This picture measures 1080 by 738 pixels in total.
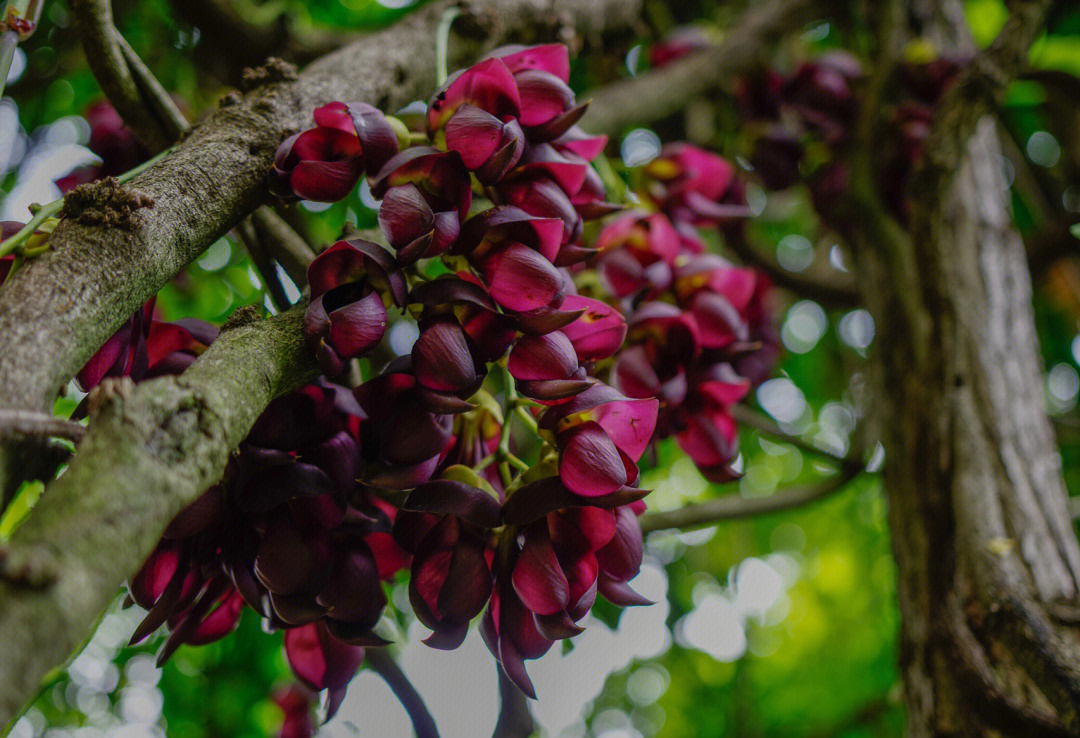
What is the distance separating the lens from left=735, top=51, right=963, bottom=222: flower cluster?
137cm

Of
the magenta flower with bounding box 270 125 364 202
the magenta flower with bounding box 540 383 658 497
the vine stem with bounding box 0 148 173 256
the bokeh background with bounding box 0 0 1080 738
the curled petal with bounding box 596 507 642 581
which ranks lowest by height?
the bokeh background with bounding box 0 0 1080 738

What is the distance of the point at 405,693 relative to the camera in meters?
0.97

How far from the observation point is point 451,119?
1.84 feet

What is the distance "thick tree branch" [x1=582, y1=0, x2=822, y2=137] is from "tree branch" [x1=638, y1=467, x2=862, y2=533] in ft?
1.80

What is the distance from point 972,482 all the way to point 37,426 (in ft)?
3.17

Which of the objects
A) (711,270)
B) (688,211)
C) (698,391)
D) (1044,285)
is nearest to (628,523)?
(698,391)

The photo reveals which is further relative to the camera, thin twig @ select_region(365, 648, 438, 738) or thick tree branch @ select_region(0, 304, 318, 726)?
thin twig @ select_region(365, 648, 438, 738)

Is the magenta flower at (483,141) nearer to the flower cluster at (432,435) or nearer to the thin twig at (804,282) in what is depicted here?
the flower cluster at (432,435)

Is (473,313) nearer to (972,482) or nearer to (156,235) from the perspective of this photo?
(156,235)

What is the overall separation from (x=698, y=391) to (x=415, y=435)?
0.36 meters

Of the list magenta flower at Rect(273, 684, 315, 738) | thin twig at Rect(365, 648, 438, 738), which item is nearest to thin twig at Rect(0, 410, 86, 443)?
thin twig at Rect(365, 648, 438, 738)

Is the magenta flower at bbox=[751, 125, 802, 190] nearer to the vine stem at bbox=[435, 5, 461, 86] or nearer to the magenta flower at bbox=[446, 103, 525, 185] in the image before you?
the vine stem at bbox=[435, 5, 461, 86]

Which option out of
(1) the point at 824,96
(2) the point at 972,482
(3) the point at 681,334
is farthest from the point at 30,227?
(1) the point at 824,96

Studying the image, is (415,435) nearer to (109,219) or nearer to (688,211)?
(109,219)
